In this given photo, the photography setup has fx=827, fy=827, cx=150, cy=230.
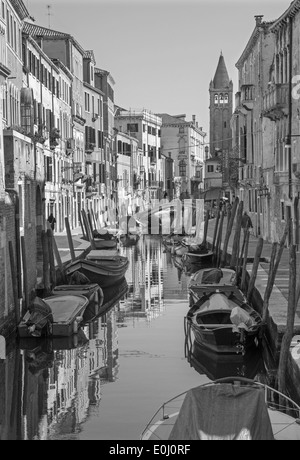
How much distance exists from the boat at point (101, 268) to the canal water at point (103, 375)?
306cm

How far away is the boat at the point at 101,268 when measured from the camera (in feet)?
78.1

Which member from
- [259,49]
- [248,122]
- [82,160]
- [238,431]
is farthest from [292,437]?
[82,160]

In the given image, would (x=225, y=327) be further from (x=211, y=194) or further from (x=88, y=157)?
(x=211, y=194)

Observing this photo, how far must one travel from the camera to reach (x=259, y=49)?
108 ft

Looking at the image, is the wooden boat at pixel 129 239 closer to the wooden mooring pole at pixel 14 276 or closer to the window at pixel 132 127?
the window at pixel 132 127

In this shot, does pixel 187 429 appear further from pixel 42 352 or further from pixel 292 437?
pixel 42 352

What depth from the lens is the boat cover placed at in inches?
316

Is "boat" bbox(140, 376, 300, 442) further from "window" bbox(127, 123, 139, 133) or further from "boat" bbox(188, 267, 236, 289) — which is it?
"window" bbox(127, 123, 139, 133)

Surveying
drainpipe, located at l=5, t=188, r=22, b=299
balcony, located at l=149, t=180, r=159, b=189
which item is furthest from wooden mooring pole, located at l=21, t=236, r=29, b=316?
balcony, located at l=149, t=180, r=159, b=189

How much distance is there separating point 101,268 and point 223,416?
55.3 ft

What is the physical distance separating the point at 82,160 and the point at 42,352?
3220 centimetres

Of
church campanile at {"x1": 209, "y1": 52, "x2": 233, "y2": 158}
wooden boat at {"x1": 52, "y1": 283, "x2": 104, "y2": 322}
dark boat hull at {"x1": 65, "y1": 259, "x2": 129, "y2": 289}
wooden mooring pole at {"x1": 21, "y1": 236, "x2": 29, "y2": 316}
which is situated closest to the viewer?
wooden mooring pole at {"x1": 21, "y1": 236, "x2": 29, "y2": 316}

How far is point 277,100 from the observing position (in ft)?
86.0

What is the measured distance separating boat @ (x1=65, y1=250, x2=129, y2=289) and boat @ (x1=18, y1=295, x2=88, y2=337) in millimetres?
5265
